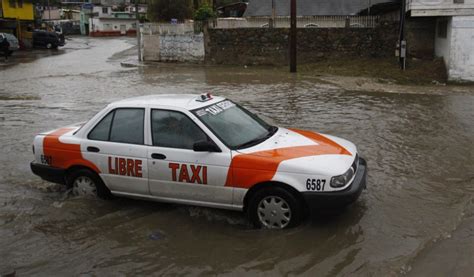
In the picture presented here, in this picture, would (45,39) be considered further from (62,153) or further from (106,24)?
(62,153)

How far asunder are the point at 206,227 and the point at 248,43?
24.2 meters

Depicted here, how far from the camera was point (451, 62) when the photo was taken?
19.8 m

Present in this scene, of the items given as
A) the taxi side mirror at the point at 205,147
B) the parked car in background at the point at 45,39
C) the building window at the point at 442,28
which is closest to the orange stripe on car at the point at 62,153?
the taxi side mirror at the point at 205,147

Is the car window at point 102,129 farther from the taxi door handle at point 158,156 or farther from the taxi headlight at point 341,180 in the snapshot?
the taxi headlight at point 341,180

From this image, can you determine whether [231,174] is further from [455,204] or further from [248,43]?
[248,43]

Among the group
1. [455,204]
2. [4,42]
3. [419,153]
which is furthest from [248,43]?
[455,204]

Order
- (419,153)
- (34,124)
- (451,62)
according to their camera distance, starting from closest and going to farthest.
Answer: (419,153)
(34,124)
(451,62)

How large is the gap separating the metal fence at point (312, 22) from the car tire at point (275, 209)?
78.6 feet

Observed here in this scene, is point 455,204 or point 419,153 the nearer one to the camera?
point 455,204

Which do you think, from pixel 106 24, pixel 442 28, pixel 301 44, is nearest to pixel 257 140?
pixel 442 28

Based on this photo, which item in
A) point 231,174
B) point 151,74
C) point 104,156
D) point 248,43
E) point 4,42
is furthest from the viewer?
point 4,42

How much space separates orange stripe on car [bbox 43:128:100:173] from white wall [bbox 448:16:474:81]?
1693 centimetres

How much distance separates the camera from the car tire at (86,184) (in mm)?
6375

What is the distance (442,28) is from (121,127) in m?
19.2
